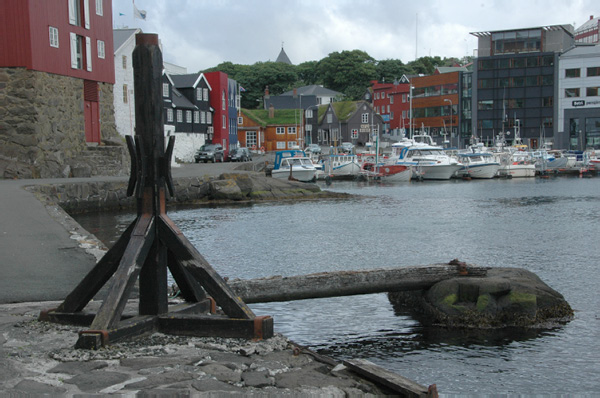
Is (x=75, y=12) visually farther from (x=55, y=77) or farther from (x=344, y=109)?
(x=344, y=109)

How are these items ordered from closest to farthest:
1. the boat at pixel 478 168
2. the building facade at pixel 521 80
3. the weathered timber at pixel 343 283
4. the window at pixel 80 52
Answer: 1. the weathered timber at pixel 343 283
2. the window at pixel 80 52
3. the boat at pixel 478 168
4. the building facade at pixel 521 80

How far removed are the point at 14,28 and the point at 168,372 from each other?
102 ft

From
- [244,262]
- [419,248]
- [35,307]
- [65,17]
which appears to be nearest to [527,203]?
[419,248]

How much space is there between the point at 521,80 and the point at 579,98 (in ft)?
27.8

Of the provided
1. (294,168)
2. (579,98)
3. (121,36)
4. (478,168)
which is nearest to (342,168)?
(294,168)

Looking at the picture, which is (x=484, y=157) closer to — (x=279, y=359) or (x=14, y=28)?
(x=14, y=28)

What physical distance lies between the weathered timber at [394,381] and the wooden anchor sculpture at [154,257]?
1135mm

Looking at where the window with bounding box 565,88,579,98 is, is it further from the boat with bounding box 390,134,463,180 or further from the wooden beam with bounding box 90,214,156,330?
the wooden beam with bounding box 90,214,156,330

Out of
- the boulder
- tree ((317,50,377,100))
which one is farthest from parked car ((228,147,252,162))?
tree ((317,50,377,100))

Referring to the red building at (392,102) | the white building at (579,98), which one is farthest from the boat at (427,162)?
the red building at (392,102)

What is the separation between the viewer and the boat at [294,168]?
59.1m

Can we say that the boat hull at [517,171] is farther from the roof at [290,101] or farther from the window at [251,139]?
the roof at [290,101]

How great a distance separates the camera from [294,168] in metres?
59.0

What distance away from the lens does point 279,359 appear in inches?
240
